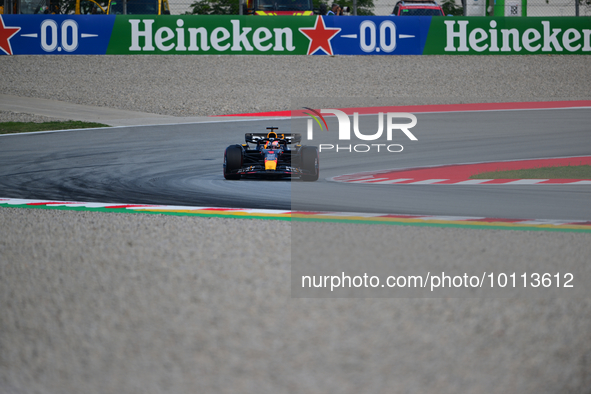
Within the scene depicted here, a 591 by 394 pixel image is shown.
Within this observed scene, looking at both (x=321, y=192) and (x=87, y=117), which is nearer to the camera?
(x=321, y=192)

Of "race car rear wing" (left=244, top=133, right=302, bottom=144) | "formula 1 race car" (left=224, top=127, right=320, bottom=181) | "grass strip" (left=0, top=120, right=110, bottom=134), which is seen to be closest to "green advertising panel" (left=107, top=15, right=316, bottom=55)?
"grass strip" (left=0, top=120, right=110, bottom=134)

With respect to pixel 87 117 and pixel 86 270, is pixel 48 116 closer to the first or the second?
pixel 87 117

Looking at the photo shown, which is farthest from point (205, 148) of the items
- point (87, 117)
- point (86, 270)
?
point (86, 270)

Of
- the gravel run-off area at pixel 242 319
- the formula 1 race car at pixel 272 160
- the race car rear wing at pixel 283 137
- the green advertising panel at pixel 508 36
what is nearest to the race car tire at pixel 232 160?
the formula 1 race car at pixel 272 160

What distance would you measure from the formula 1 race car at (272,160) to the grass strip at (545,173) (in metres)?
2.43

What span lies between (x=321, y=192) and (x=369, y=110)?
30.5ft

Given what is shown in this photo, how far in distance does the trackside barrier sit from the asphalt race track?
215 inches

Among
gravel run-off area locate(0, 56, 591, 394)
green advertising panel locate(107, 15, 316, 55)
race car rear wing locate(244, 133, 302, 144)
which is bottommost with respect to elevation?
gravel run-off area locate(0, 56, 591, 394)

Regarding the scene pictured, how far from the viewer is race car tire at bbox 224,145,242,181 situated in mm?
8766

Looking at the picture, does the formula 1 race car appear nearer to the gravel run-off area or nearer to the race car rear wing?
the race car rear wing

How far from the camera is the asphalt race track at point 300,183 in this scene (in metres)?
7.58

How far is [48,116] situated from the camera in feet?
54.3

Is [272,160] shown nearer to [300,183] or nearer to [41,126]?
[300,183]

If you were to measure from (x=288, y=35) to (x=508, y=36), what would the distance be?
692 cm
